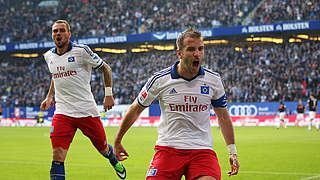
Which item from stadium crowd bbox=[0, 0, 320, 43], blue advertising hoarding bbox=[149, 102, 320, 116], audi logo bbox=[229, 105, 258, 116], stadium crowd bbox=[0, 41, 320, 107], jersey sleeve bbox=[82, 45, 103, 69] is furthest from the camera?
stadium crowd bbox=[0, 0, 320, 43]

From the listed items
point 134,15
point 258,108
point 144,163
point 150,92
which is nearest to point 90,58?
point 150,92

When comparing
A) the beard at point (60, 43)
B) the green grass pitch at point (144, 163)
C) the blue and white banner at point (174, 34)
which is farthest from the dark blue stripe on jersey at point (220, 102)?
the blue and white banner at point (174, 34)

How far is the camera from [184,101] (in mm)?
5684

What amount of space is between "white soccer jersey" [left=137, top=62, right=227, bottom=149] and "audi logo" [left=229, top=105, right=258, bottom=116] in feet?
112

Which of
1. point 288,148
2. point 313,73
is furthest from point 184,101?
point 313,73

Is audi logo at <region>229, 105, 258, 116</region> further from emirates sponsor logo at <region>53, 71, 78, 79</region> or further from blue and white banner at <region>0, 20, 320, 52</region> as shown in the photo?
emirates sponsor logo at <region>53, 71, 78, 79</region>

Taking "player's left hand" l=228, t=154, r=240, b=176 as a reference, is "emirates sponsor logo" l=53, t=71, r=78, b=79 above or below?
above

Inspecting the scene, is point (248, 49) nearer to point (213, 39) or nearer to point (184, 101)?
point (213, 39)

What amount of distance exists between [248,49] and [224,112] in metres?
41.9

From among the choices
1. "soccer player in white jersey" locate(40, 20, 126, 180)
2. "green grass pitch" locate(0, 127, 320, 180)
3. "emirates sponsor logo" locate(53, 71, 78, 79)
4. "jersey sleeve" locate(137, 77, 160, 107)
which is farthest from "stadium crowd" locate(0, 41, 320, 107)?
"jersey sleeve" locate(137, 77, 160, 107)

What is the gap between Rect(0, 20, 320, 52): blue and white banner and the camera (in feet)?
134

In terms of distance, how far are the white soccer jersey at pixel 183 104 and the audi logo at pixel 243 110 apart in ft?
112

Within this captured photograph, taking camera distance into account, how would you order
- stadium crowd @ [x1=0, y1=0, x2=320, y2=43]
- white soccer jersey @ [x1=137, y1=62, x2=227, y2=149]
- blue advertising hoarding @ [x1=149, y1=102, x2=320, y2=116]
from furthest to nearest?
stadium crowd @ [x1=0, y1=0, x2=320, y2=43] → blue advertising hoarding @ [x1=149, y1=102, x2=320, y2=116] → white soccer jersey @ [x1=137, y1=62, x2=227, y2=149]

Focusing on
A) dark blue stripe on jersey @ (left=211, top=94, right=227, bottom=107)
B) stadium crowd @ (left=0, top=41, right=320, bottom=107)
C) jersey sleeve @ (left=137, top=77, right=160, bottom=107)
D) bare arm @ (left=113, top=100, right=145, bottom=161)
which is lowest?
stadium crowd @ (left=0, top=41, right=320, bottom=107)
